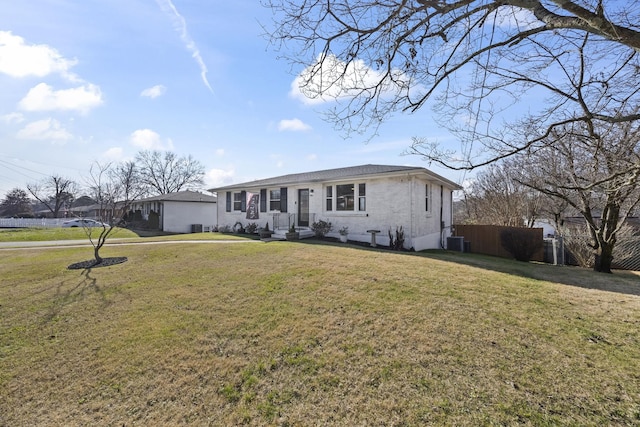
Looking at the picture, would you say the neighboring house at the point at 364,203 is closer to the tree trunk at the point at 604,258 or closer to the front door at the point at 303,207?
the front door at the point at 303,207

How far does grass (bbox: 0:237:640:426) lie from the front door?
8.74 meters

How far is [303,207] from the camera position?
619 inches

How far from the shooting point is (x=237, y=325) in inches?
181

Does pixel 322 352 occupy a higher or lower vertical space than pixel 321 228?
lower

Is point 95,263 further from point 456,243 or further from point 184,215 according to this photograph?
point 184,215

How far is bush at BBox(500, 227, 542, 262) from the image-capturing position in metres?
13.3

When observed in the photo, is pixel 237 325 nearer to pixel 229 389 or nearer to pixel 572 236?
pixel 229 389

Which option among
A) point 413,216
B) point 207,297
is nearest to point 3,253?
point 207,297

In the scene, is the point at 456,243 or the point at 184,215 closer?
the point at 456,243

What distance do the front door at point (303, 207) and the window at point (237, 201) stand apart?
5.05m

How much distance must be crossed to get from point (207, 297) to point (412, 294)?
4.00 metres

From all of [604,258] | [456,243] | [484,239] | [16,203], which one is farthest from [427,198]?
[16,203]

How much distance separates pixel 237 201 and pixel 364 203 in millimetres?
9377

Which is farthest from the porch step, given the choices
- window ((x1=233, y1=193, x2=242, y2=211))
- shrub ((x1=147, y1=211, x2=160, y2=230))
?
shrub ((x1=147, y1=211, x2=160, y2=230))
